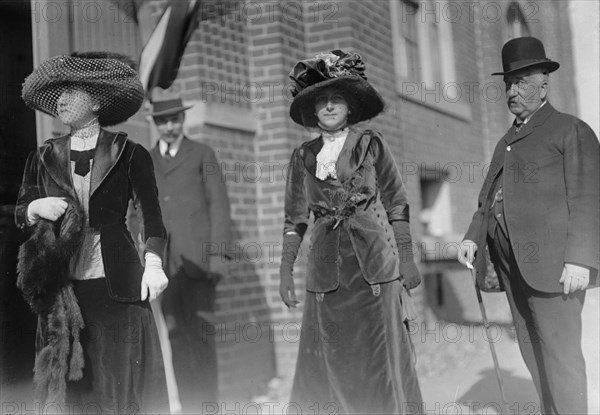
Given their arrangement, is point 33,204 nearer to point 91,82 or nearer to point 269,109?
point 91,82

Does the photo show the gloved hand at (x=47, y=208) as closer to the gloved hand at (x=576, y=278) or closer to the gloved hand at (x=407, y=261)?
the gloved hand at (x=407, y=261)

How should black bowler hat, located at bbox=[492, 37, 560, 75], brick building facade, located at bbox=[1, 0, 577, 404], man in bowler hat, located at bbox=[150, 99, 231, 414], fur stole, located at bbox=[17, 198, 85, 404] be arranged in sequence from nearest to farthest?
fur stole, located at bbox=[17, 198, 85, 404] → black bowler hat, located at bbox=[492, 37, 560, 75] → man in bowler hat, located at bbox=[150, 99, 231, 414] → brick building facade, located at bbox=[1, 0, 577, 404]

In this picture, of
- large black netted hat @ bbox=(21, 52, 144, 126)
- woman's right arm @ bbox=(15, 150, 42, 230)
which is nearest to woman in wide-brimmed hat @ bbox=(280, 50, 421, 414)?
large black netted hat @ bbox=(21, 52, 144, 126)

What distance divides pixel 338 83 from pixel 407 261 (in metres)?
1.03

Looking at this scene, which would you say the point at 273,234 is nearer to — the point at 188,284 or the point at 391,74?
the point at 188,284

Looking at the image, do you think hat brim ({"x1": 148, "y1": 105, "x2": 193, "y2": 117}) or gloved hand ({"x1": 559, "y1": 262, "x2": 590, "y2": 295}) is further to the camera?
hat brim ({"x1": 148, "y1": 105, "x2": 193, "y2": 117})

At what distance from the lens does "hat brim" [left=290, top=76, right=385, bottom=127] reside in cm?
368

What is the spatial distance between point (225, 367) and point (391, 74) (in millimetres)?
2826

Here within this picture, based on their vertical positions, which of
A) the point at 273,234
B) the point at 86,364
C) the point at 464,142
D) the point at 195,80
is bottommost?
the point at 86,364

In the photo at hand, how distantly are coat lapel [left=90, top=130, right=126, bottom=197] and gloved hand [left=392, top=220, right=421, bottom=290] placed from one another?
1.52m

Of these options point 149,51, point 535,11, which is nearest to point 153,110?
point 149,51

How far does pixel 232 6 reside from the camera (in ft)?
17.7

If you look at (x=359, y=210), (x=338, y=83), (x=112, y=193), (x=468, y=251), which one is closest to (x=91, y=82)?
(x=112, y=193)

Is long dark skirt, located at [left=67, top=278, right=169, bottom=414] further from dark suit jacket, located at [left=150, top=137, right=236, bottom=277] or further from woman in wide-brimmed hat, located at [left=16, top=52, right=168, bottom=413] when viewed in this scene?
dark suit jacket, located at [left=150, top=137, right=236, bottom=277]
